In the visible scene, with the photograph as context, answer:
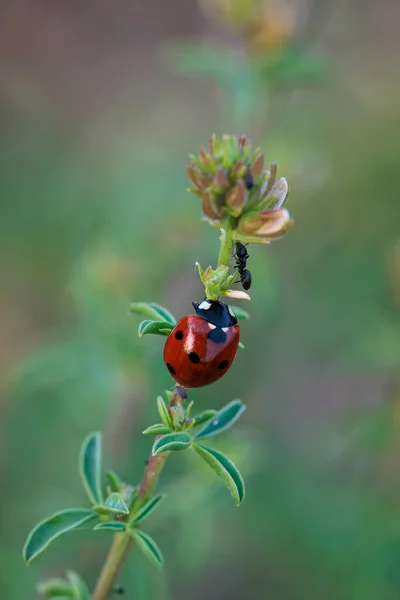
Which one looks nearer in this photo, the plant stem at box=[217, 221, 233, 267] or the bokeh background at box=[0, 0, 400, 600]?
the plant stem at box=[217, 221, 233, 267]

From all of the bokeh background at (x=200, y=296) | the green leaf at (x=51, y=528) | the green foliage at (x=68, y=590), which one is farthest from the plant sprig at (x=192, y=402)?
the bokeh background at (x=200, y=296)

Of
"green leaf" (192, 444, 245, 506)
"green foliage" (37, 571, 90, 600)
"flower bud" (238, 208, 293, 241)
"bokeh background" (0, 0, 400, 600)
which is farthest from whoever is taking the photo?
"bokeh background" (0, 0, 400, 600)

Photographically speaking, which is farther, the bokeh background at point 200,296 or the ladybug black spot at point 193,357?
the bokeh background at point 200,296

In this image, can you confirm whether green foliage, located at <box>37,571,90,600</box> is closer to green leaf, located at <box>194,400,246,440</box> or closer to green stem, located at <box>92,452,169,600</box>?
green stem, located at <box>92,452,169,600</box>

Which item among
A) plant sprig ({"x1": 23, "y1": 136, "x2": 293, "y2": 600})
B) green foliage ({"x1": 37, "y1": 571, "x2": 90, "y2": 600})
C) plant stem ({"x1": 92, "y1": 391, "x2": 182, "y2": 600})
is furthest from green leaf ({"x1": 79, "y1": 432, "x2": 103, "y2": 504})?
green foliage ({"x1": 37, "y1": 571, "x2": 90, "y2": 600})

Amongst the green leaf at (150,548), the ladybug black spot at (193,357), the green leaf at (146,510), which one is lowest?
the green leaf at (150,548)

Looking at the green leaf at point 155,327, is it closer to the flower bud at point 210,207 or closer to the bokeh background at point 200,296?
the flower bud at point 210,207
